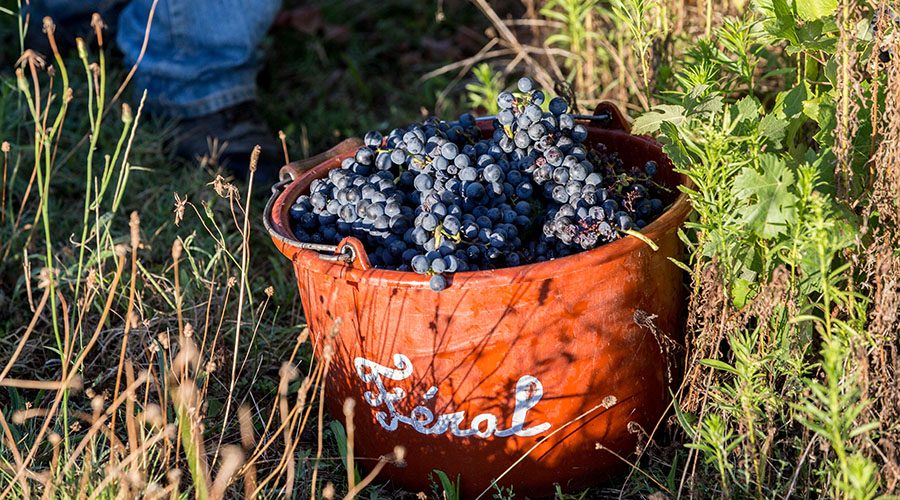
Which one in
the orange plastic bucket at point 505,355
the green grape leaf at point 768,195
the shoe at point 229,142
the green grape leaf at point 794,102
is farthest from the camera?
the shoe at point 229,142

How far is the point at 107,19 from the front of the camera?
4000mm

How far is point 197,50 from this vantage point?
343 centimetres

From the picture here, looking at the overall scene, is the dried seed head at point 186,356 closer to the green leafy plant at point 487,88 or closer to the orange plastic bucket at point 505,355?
the orange plastic bucket at point 505,355

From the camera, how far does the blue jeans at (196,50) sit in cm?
334

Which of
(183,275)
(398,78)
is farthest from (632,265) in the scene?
(398,78)

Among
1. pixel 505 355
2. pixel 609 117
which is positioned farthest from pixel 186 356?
pixel 609 117

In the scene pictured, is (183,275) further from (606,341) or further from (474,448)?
(606,341)

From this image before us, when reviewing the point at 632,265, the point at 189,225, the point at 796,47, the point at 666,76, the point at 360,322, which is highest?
the point at 796,47

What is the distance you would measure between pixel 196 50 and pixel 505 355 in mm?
2097

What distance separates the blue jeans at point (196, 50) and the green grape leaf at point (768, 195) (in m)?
2.24

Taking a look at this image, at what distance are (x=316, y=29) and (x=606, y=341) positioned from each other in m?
2.88

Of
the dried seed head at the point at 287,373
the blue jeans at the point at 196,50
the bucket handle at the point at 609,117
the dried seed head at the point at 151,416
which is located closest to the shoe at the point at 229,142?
the blue jeans at the point at 196,50

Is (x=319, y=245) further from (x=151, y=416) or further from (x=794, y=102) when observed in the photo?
(x=794, y=102)

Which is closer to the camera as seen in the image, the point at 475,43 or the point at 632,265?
the point at 632,265
